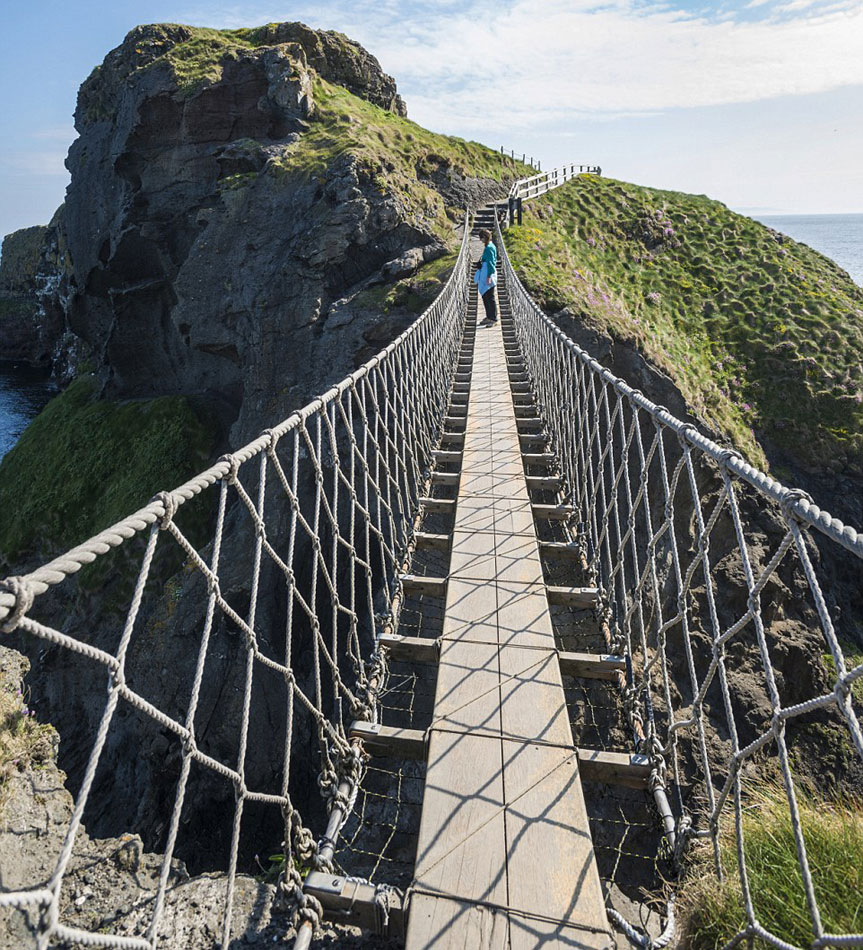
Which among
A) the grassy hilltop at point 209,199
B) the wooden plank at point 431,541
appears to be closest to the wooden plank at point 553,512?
the wooden plank at point 431,541

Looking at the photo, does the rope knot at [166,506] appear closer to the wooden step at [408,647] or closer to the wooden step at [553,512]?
the wooden step at [408,647]

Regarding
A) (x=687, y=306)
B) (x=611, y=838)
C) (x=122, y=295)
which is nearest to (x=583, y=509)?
(x=611, y=838)

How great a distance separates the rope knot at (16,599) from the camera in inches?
42.6

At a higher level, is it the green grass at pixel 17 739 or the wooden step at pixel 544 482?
the wooden step at pixel 544 482

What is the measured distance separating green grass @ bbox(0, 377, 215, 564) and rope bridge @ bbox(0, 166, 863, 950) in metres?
3.06

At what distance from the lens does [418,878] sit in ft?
5.94

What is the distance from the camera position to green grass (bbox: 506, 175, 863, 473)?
42.7 feet

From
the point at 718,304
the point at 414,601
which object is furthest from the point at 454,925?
the point at 718,304

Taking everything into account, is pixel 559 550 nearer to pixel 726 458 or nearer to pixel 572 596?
pixel 572 596

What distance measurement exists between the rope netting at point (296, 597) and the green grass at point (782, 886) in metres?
1.13

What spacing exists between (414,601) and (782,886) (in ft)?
14.5

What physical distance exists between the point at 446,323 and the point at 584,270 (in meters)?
8.08

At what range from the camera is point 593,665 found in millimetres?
2912

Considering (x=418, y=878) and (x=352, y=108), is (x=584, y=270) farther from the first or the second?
(x=418, y=878)
